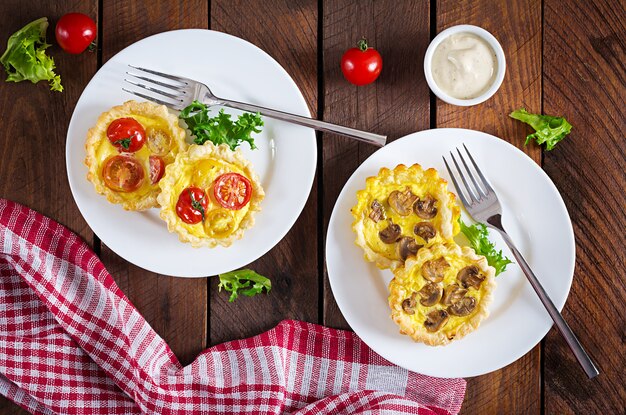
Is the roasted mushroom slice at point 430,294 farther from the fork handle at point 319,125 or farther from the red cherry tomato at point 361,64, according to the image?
the red cherry tomato at point 361,64

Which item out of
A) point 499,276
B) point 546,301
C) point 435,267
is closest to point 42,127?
point 435,267

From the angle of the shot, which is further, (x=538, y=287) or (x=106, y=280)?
(x=106, y=280)

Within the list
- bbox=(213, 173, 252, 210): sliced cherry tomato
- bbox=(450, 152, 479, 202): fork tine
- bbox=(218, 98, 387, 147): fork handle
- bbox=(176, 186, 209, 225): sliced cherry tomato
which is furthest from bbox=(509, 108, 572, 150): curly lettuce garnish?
bbox=(176, 186, 209, 225): sliced cherry tomato

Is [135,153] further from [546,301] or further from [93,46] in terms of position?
[546,301]

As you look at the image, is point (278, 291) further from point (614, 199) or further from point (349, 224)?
point (614, 199)

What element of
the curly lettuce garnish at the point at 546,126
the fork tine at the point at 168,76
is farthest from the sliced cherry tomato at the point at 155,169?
the curly lettuce garnish at the point at 546,126

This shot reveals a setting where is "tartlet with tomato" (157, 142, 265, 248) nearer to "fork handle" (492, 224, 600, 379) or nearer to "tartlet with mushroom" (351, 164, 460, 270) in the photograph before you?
"tartlet with mushroom" (351, 164, 460, 270)

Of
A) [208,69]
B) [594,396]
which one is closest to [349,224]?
[208,69]
